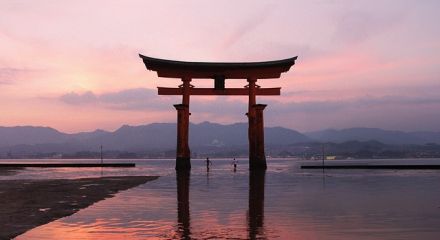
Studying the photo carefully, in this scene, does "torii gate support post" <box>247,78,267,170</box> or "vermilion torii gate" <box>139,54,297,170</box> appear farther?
"torii gate support post" <box>247,78,267,170</box>

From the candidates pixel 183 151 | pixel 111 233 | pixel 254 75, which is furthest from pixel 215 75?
pixel 111 233

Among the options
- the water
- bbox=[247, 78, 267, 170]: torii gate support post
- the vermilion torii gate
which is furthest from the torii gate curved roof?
the water

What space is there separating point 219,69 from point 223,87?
1.70 meters

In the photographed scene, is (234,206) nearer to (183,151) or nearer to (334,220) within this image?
(334,220)

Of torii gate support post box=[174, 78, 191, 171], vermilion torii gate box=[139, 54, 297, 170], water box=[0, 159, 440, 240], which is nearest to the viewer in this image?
water box=[0, 159, 440, 240]

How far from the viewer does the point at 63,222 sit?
11734 millimetres

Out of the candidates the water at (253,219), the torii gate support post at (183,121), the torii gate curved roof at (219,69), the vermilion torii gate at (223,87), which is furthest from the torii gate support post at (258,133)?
the water at (253,219)

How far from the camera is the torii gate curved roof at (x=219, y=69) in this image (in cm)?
4219

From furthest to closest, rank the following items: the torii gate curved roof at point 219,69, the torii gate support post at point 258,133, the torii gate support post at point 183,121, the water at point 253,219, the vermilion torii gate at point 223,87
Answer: the torii gate support post at point 183,121
the torii gate support post at point 258,133
the vermilion torii gate at point 223,87
the torii gate curved roof at point 219,69
the water at point 253,219

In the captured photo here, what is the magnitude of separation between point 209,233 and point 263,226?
1448mm

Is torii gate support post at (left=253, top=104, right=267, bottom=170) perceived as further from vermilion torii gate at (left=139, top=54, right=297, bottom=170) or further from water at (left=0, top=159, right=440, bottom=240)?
water at (left=0, top=159, right=440, bottom=240)

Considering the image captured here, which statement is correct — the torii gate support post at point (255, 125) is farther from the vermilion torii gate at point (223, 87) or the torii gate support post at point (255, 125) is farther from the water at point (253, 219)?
the water at point (253, 219)

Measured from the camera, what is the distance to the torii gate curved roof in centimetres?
4219

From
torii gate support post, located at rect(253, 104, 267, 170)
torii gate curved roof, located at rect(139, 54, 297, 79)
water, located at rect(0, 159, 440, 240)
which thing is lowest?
water, located at rect(0, 159, 440, 240)
